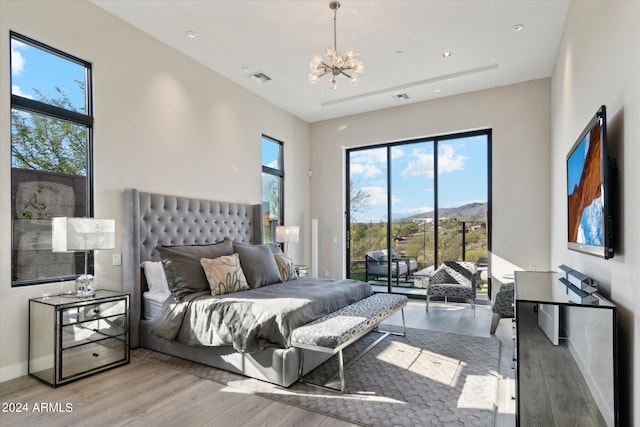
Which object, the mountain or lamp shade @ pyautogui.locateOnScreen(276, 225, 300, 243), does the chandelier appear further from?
the mountain

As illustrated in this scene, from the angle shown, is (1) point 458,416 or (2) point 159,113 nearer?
(1) point 458,416

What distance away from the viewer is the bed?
2.80 meters

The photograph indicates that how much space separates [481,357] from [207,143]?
4.14 meters

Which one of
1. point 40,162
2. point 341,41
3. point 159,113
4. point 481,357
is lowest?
point 481,357

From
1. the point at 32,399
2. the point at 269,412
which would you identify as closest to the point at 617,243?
the point at 269,412

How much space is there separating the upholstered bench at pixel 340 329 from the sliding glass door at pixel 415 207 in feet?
9.45

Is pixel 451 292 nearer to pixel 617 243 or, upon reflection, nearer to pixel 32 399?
pixel 617 243

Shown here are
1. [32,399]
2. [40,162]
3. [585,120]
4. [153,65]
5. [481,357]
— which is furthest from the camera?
[153,65]

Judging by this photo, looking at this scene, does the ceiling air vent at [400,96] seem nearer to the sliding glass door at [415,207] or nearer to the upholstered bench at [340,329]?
the sliding glass door at [415,207]

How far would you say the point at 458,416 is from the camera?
2336 mm

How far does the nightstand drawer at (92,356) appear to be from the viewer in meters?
2.82

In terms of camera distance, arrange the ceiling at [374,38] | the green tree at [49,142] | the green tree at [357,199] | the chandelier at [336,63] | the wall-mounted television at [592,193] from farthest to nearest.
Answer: the green tree at [357,199] < the ceiling at [374,38] < the chandelier at [336,63] < the green tree at [49,142] < the wall-mounted television at [592,193]

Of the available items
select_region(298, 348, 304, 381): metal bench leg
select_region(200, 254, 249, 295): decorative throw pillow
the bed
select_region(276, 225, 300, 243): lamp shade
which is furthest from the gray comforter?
select_region(276, 225, 300, 243): lamp shade

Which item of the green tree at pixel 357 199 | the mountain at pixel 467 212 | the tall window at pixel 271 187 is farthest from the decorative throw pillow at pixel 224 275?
the mountain at pixel 467 212
